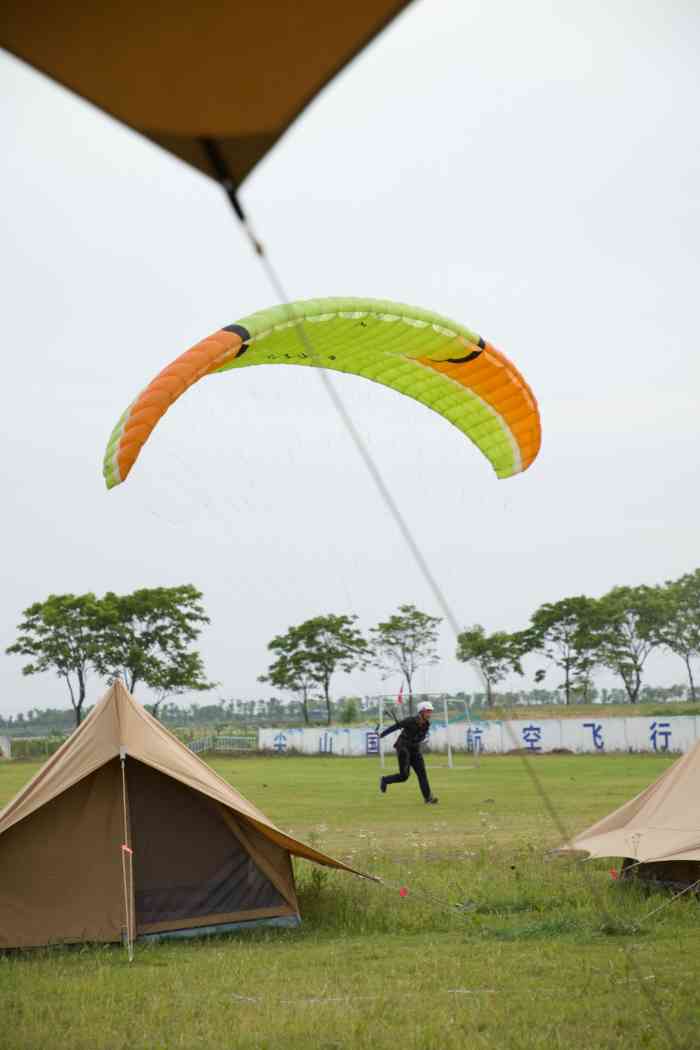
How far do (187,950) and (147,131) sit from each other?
5.71 m

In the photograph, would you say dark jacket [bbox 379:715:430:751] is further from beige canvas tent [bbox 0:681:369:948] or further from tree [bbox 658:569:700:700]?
tree [bbox 658:569:700:700]

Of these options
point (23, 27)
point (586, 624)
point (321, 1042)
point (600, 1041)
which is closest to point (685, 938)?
point (600, 1041)

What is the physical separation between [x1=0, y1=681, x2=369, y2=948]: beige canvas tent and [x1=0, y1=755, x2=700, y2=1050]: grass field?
7.3 inches

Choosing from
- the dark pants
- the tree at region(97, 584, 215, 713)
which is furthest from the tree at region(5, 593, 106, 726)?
the dark pants

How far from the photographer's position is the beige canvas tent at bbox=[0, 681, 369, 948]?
7605 millimetres

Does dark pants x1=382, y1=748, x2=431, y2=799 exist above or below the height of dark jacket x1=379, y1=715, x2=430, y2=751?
below

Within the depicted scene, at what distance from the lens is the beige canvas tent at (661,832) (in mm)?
8250

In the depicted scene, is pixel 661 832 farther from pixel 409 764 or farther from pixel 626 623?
pixel 626 623

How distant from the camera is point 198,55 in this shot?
2955 millimetres

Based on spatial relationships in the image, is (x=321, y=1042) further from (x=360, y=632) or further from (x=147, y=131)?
(x=360, y=632)

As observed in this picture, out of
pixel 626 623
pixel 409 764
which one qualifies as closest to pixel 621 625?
pixel 626 623

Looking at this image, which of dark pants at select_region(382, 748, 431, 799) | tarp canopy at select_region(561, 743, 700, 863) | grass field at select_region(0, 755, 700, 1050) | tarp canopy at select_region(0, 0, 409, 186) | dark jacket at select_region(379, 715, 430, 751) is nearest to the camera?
tarp canopy at select_region(0, 0, 409, 186)

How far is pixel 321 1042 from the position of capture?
5211mm

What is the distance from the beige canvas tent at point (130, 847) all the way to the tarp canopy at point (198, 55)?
547 centimetres
